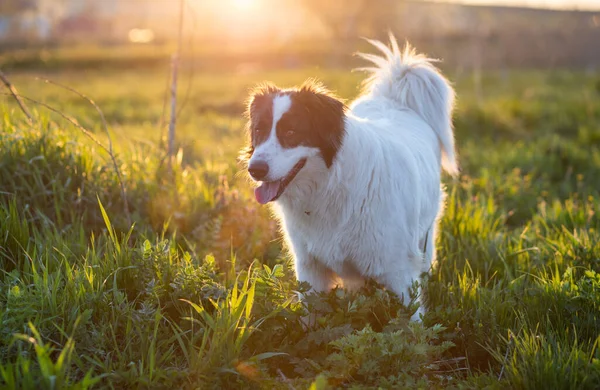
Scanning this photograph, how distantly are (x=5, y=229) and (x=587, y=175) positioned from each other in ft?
23.6

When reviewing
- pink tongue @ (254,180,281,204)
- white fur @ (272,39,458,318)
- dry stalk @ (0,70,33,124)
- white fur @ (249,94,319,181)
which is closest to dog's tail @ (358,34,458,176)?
white fur @ (272,39,458,318)

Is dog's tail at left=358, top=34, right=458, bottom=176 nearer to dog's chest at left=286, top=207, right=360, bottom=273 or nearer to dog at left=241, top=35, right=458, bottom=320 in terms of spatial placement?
dog at left=241, top=35, right=458, bottom=320

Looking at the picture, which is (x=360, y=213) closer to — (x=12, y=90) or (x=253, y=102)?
(x=253, y=102)

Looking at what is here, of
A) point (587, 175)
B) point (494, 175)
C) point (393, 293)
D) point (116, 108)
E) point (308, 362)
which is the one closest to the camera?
point (308, 362)

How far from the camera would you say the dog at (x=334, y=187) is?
Result: 3227 mm

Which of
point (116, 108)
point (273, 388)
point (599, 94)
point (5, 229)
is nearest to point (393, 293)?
point (273, 388)

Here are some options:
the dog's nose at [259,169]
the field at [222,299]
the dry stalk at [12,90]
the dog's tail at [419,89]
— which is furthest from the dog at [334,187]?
the dry stalk at [12,90]

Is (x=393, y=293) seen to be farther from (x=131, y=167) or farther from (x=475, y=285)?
(x=131, y=167)

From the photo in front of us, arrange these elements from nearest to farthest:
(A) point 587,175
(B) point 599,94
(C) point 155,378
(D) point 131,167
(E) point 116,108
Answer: (C) point 155,378, (D) point 131,167, (A) point 587,175, (E) point 116,108, (B) point 599,94

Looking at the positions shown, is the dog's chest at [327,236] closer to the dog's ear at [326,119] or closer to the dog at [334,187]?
the dog at [334,187]

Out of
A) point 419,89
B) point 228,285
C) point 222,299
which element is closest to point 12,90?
point 228,285

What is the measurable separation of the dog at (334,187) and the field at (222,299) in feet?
0.75

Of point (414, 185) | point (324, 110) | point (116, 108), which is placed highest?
point (324, 110)

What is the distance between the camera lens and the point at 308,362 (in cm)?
288
